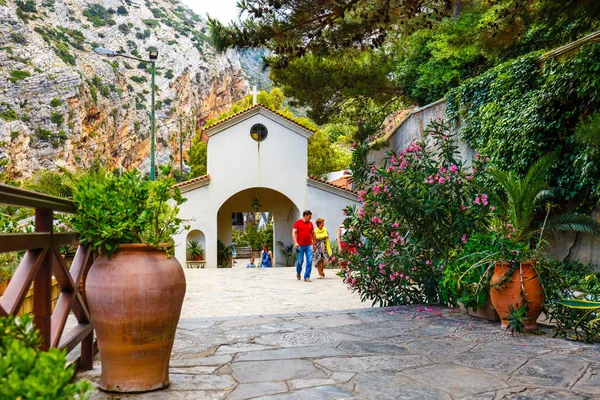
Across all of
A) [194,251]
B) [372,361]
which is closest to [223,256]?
[194,251]

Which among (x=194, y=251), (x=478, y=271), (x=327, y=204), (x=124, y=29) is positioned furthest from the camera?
(x=124, y=29)

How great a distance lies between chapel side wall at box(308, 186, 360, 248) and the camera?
2072 centimetres

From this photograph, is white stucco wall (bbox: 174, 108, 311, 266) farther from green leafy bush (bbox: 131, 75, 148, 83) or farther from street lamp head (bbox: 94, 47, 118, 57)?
green leafy bush (bbox: 131, 75, 148, 83)

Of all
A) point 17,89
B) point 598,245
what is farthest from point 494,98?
point 17,89

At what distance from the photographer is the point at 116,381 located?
117 inches

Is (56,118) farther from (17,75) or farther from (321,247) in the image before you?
(321,247)

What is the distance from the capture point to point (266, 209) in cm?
2380

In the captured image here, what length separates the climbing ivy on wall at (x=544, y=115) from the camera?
8672 millimetres

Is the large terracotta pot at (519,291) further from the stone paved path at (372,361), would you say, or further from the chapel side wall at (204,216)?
the chapel side wall at (204,216)

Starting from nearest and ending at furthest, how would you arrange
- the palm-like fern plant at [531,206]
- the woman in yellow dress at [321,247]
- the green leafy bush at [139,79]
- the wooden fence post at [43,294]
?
the wooden fence post at [43,294], the palm-like fern plant at [531,206], the woman in yellow dress at [321,247], the green leafy bush at [139,79]

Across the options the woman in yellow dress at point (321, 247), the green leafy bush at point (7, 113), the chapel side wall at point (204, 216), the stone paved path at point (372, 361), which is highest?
the green leafy bush at point (7, 113)

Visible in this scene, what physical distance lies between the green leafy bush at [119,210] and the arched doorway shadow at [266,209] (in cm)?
1925

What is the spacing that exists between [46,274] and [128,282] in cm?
44

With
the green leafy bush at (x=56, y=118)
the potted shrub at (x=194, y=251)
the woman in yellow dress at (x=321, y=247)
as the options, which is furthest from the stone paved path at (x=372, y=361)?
the green leafy bush at (x=56, y=118)
